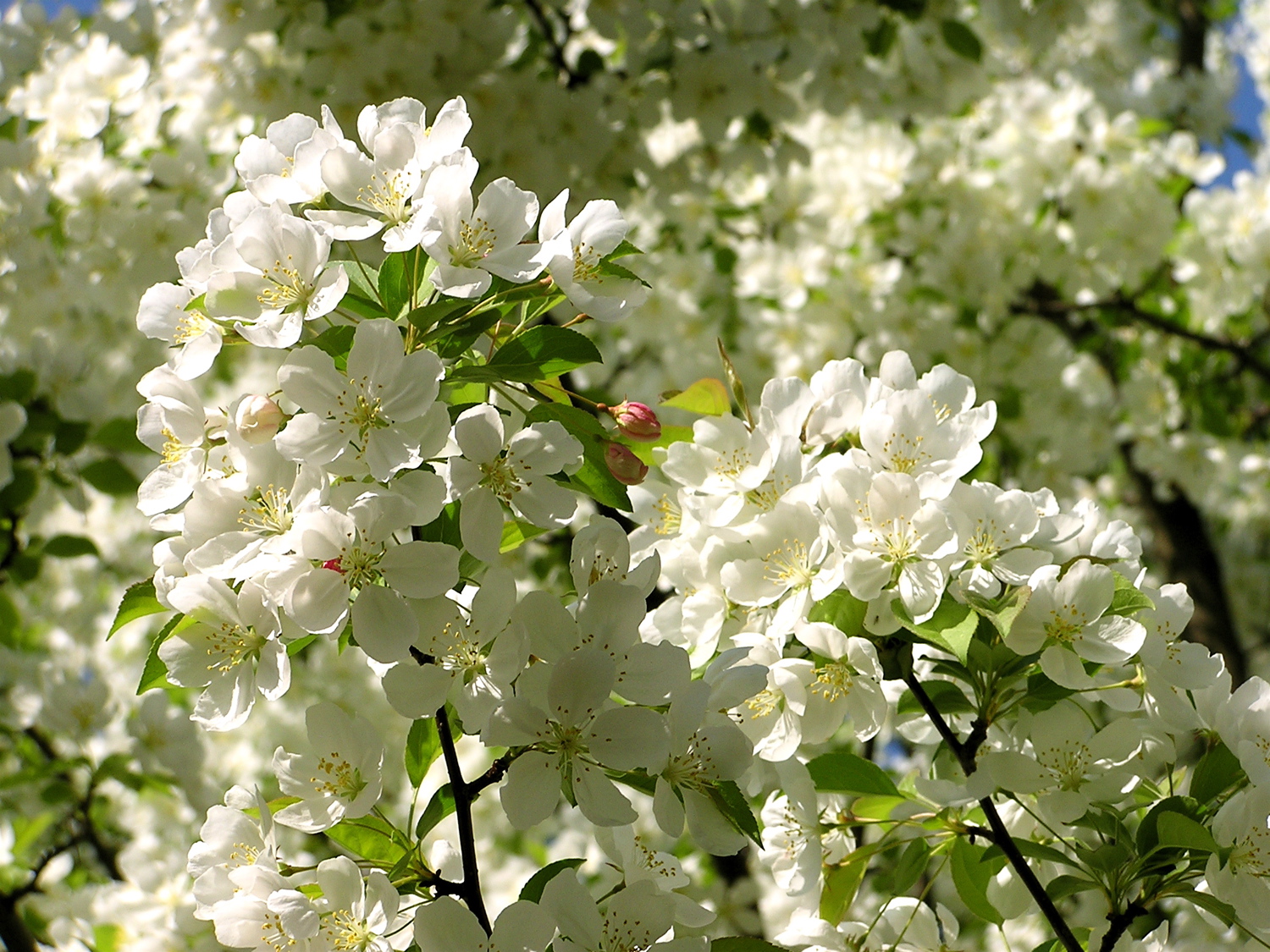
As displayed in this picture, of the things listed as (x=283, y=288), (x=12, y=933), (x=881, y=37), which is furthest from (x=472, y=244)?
(x=881, y=37)

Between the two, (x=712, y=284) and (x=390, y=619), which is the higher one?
(x=712, y=284)

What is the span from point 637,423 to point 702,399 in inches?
6.7

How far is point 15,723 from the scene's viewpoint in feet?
10.1

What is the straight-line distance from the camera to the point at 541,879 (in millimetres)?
1121

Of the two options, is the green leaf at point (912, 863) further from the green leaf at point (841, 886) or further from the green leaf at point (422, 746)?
the green leaf at point (422, 746)

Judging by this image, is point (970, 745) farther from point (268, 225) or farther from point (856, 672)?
point (268, 225)

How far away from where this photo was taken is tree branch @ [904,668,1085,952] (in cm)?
113

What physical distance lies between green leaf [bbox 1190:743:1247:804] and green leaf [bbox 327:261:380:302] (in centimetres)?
102

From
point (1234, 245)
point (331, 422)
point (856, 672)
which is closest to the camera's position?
point (331, 422)

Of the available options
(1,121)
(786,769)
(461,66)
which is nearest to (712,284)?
(461,66)

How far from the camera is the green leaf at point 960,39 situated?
10.6 ft

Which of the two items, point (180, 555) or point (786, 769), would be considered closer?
point (180, 555)

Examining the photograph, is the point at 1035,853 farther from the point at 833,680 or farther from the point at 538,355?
the point at 538,355

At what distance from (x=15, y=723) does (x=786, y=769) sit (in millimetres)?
2690
